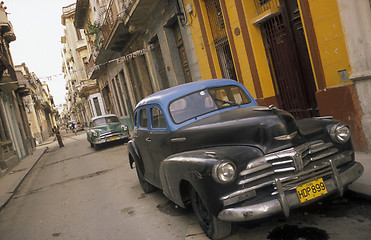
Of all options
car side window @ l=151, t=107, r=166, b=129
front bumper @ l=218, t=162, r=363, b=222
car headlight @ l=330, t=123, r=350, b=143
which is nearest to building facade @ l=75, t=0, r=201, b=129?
car side window @ l=151, t=107, r=166, b=129

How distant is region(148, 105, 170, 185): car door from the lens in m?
4.24

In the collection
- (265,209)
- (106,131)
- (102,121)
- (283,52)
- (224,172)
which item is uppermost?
(283,52)

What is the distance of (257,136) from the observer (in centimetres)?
312

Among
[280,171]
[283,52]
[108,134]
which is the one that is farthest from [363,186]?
[108,134]

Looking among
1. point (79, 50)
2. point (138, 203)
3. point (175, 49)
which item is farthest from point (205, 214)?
point (79, 50)

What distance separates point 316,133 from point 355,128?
7.78 ft

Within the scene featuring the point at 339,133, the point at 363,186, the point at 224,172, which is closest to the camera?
the point at 224,172

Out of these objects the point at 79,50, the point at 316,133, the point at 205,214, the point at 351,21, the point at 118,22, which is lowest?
the point at 205,214

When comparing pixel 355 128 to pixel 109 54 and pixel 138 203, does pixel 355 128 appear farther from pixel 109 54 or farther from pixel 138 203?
pixel 109 54

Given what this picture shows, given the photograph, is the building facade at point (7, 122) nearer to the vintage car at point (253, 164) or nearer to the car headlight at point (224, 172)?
the vintage car at point (253, 164)

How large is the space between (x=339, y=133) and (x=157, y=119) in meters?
2.34

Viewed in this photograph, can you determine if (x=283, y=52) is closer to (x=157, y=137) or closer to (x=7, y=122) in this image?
(x=157, y=137)

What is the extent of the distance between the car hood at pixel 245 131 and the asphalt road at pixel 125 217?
3.06 ft

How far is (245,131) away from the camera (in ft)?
10.5
